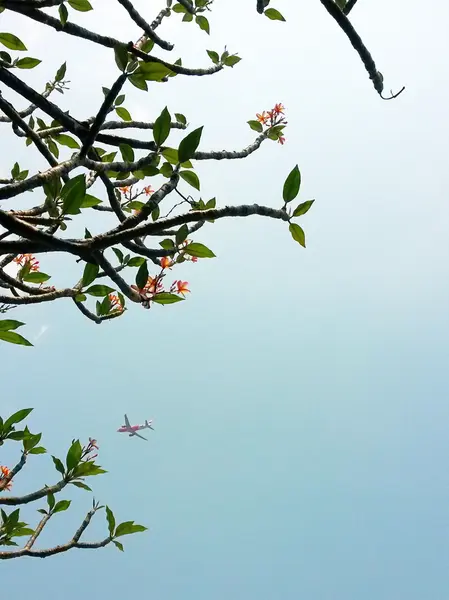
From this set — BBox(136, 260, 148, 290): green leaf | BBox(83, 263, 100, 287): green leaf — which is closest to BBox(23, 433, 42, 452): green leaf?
BBox(83, 263, 100, 287): green leaf

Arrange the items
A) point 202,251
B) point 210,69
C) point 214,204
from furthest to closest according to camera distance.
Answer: point 210,69 → point 214,204 → point 202,251

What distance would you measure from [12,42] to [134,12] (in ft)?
2.59

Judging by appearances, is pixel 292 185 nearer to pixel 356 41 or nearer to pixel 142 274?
pixel 142 274

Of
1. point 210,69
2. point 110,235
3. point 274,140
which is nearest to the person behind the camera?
point 110,235

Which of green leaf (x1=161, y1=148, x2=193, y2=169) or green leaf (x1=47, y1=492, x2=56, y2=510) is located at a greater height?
green leaf (x1=161, y1=148, x2=193, y2=169)

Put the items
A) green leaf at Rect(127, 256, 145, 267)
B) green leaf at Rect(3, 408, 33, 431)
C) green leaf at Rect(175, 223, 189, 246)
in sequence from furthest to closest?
green leaf at Rect(3, 408, 33, 431), green leaf at Rect(127, 256, 145, 267), green leaf at Rect(175, 223, 189, 246)

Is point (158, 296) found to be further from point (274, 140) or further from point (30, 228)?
point (274, 140)

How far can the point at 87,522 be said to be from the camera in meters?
3.40

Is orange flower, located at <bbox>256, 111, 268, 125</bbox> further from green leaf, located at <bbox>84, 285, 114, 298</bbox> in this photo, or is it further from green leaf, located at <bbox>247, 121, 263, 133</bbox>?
green leaf, located at <bbox>84, 285, 114, 298</bbox>

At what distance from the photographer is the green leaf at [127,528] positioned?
3.37 m

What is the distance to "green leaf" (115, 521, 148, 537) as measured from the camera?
132 inches

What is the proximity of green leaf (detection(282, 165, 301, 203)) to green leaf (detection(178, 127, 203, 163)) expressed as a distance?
37 centimetres

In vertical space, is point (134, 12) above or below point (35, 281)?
above

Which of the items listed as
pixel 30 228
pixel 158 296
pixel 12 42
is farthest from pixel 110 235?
pixel 12 42
